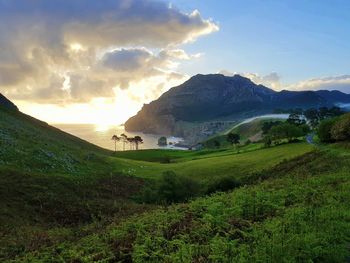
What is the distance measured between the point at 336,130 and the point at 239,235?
69904 mm

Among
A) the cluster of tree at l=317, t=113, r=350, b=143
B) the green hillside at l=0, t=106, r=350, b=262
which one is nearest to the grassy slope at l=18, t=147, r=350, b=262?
the green hillside at l=0, t=106, r=350, b=262

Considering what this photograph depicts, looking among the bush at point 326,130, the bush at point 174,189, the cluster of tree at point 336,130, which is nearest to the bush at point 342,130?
the cluster of tree at point 336,130

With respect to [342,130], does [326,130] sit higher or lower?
higher

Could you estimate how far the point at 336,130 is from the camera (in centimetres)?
8069

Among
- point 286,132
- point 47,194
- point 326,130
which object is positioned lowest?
point 47,194

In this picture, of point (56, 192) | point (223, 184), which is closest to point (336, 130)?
point (223, 184)

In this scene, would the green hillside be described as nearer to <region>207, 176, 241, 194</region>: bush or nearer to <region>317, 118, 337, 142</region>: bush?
<region>207, 176, 241, 194</region>: bush

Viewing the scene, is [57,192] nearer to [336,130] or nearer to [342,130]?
[342,130]

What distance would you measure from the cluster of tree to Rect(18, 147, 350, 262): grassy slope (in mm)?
56242

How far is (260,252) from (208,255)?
1.86 m

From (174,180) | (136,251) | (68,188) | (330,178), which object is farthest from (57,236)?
(68,188)

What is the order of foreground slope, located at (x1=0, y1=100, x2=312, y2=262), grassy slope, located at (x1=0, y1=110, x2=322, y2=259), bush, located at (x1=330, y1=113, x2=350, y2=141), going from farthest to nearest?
bush, located at (x1=330, y1=113, x2=350, y2=141) < grassy slope, located at (x1=0, y1=110, x2=322, y2=259) < foreground slope, located at (x1=0, y1=100, x2=312, y2=262)

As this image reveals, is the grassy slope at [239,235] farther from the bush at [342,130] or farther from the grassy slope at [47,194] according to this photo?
the bush at [342,130]

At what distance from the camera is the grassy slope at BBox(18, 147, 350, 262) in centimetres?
1453
